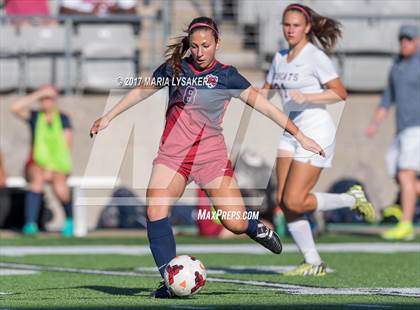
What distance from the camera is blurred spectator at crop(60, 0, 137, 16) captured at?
1872 cm

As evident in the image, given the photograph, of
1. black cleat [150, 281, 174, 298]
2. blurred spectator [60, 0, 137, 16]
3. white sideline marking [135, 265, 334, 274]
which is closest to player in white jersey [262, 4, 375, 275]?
white sideline marking [135, 265, 334, 274]

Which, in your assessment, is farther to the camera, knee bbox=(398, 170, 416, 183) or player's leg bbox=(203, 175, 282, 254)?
knee bbox=(398, 170, 416, 183)

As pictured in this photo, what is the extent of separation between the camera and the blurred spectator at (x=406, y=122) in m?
14.0

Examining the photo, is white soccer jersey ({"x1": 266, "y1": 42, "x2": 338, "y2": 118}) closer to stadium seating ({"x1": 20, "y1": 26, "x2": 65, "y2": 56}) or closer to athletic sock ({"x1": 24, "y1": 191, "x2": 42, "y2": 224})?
athletic sock ({"x1": 24, "y1": 191, "x2": 42, "y2": 224})

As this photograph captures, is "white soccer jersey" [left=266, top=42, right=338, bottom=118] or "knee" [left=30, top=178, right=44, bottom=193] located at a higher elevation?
"white soccer jersey" [left=266, top=42, right=338, bottom=118]

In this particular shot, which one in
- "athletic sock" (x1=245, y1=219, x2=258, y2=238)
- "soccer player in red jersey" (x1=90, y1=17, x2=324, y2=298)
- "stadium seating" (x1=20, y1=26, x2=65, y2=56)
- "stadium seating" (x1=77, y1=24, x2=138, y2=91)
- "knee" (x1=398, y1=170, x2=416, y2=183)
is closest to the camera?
"soccer player in red jersey" (x1=90, y1=17, x2=324, y2=298)

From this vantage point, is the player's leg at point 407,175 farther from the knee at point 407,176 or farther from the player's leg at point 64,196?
the player's leg at point 64,196

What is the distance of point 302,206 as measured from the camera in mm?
9547

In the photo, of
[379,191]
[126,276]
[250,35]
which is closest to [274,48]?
[250,35]

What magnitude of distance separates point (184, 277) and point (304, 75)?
3.01 metres

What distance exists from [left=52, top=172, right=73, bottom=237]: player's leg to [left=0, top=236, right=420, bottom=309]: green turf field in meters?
1.35

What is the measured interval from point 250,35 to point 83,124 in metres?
3.42

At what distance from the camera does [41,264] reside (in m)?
11.0

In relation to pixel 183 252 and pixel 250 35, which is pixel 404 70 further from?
pixel 250 35
